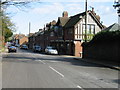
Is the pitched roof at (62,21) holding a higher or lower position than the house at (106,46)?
higher

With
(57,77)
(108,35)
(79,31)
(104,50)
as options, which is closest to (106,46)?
(104,50)

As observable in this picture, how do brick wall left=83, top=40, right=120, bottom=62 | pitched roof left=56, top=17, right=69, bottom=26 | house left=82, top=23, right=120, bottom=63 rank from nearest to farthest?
house left=82, top=23, right=120, bottom=63 → brick wall left=83, top=40, right=120, bottom=62 → pitched roof left=56, top=17, right=69, bottom=26

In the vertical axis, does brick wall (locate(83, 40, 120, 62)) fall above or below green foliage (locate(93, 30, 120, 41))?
below

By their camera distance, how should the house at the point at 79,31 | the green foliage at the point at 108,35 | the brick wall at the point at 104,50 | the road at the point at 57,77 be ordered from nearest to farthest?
the road at the point at 57,77
the green foliage at the point at 108,35
the brick wall at the point at 104,50
the house at the point at 79,31

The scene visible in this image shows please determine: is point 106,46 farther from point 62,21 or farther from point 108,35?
point 62,21

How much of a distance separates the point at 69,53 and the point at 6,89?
1612 inches

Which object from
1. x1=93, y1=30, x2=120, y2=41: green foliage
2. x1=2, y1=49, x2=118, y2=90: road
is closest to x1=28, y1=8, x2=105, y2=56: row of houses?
x1=93, y1=30, x2=120, y2=41: green foliage

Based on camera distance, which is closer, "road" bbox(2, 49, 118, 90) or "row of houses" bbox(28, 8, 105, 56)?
"road" bbox(2, 49, 118, 90)

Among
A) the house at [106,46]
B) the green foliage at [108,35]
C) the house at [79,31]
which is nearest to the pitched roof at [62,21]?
the house at [79,31]

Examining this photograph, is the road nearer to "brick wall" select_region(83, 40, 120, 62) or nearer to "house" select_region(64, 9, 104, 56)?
"brick wall" select_region(83, 40, 120, 62)

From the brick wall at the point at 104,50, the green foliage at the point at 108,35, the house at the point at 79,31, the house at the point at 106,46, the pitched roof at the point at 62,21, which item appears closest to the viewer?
the green foliage at the point at 108,35

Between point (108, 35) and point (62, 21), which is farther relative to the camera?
point (62, 21)

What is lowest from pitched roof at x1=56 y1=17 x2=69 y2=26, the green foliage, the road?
the road

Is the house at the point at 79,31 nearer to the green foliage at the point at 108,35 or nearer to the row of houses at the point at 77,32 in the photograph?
the row of houses at the point at 77,32
